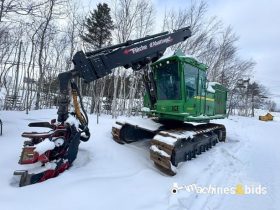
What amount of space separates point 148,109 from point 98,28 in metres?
16.3

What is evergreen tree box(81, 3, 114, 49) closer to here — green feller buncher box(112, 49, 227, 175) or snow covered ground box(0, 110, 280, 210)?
green feller buncher box(112, 49, 227, 175)

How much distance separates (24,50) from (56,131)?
23.7 m

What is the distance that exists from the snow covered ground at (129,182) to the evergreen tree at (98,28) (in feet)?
53.0

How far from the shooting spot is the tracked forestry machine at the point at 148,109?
16.3 feet

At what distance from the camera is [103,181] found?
15.4ft

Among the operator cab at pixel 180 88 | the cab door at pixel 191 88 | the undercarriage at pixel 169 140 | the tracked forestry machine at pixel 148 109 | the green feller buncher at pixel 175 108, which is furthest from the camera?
the cab door at pixel 191 88

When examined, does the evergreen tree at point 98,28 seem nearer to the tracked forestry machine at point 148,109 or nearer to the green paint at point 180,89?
the tracked forestry machine at point 148,109

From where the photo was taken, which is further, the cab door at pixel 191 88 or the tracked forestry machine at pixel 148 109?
the cab door at pixel 191 88

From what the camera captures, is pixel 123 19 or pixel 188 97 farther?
pixel 123 19

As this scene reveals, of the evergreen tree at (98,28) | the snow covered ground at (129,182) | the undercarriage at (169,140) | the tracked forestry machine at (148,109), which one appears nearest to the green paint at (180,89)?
the tracked forestry machine at (148,109)

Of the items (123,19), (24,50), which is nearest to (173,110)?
(123,19)

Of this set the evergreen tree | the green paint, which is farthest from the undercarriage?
the evergreen tree

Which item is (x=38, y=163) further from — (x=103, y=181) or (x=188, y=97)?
(x=188, y=97)

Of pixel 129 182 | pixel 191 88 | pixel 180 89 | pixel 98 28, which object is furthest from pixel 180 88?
pixel 98 28
